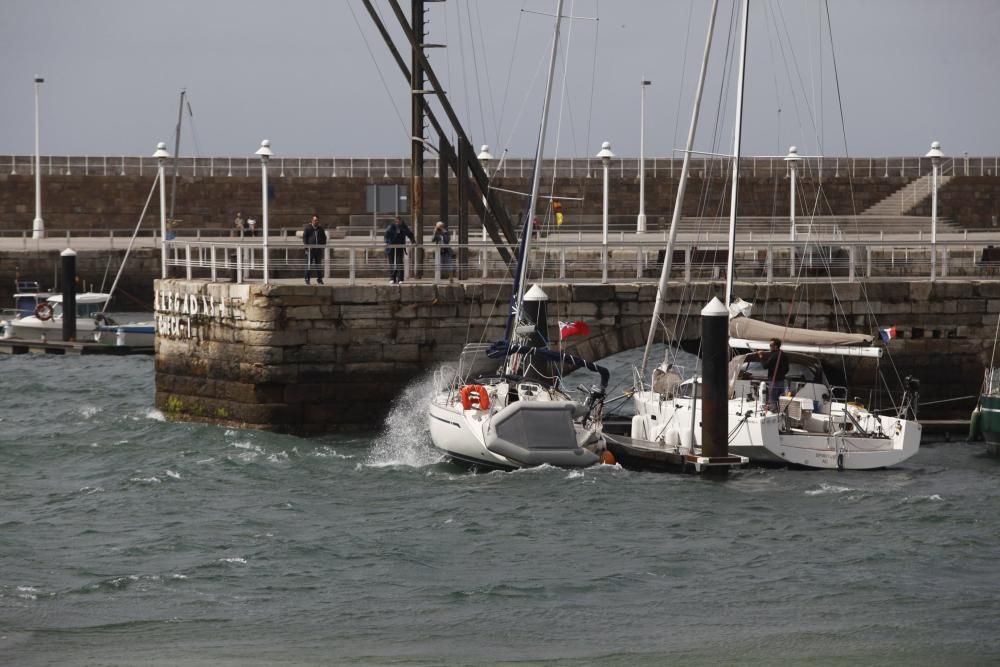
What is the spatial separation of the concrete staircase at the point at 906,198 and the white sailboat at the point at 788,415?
35926mm

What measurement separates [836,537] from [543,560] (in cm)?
387

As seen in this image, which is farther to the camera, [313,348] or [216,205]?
[216,205]

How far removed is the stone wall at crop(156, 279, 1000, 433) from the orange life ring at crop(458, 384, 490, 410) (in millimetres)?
3082

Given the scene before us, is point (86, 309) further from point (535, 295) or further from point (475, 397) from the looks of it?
point (475, 397)

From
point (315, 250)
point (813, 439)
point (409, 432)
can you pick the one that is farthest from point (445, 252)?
point (813, 439)

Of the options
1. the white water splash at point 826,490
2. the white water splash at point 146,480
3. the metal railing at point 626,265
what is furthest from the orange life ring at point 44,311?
the white water splash at point 826,490

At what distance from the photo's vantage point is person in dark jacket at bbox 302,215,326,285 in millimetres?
27641

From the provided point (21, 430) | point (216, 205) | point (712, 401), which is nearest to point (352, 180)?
point (216, 205)

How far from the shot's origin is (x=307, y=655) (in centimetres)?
1595

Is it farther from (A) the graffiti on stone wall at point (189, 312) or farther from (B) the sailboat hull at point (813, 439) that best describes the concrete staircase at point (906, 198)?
(B) the sailboat hull at point (813, 439)

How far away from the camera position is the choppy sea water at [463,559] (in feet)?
53.9

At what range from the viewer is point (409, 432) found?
88.6 feet

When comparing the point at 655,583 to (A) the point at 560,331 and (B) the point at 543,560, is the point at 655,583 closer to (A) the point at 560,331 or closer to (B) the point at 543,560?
(B) the point at 543,560

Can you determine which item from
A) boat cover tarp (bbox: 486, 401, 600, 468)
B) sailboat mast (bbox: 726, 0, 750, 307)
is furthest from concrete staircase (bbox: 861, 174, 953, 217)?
boat cover tarp (bbox: 486, 401, 600, 468)
